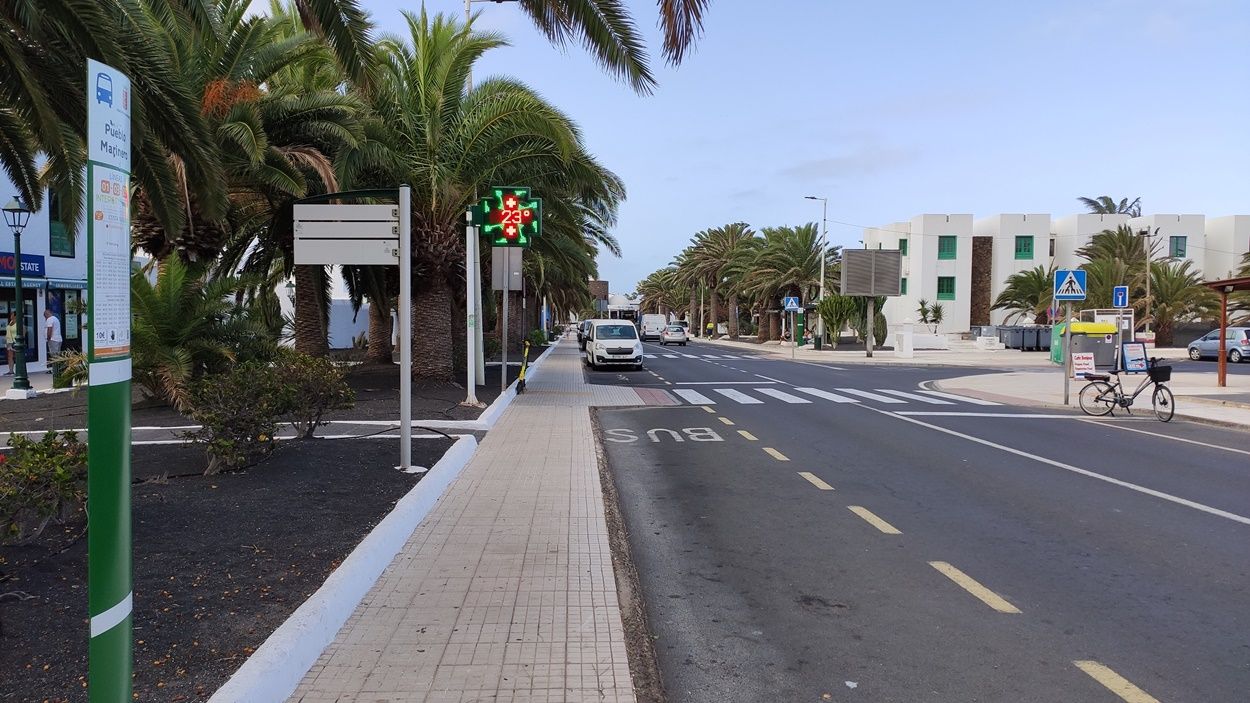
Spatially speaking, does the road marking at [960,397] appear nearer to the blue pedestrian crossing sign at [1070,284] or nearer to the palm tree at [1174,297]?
the blue pedestrian crossing sign at [1070,284]

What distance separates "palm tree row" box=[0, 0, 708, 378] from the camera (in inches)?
267

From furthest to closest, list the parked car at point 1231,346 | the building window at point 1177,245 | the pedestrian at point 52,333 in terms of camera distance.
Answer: the building window at point 1177,245 < the parked car at point 1231,346 < the pedestrian at point 52,333

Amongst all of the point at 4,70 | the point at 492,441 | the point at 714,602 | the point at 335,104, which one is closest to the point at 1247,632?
the point at 714,602

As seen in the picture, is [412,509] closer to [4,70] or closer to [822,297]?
[4,70]

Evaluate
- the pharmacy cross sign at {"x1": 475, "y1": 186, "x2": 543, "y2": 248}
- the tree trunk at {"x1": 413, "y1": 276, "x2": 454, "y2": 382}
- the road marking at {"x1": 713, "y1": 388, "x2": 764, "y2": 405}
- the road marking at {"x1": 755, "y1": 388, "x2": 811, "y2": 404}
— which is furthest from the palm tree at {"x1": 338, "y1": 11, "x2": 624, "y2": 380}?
the road marking at {"x1": 755, "y1": 388, "x2": 811, "y2": 404}

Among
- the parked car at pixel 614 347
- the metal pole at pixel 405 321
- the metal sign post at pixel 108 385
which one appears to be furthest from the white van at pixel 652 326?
the metal sign post at pixel 108 385

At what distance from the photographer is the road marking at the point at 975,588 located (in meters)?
5.27

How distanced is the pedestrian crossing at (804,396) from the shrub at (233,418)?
413 inches

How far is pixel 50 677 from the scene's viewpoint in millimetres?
3594

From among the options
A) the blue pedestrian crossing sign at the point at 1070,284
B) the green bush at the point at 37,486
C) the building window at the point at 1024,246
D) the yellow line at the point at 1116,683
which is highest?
the building window at the point at 1024,246

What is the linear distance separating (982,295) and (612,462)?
6225 centimetres

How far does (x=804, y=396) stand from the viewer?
19.7 m

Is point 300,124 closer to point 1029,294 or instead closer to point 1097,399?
point 1097,399

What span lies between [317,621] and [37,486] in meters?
2.48
